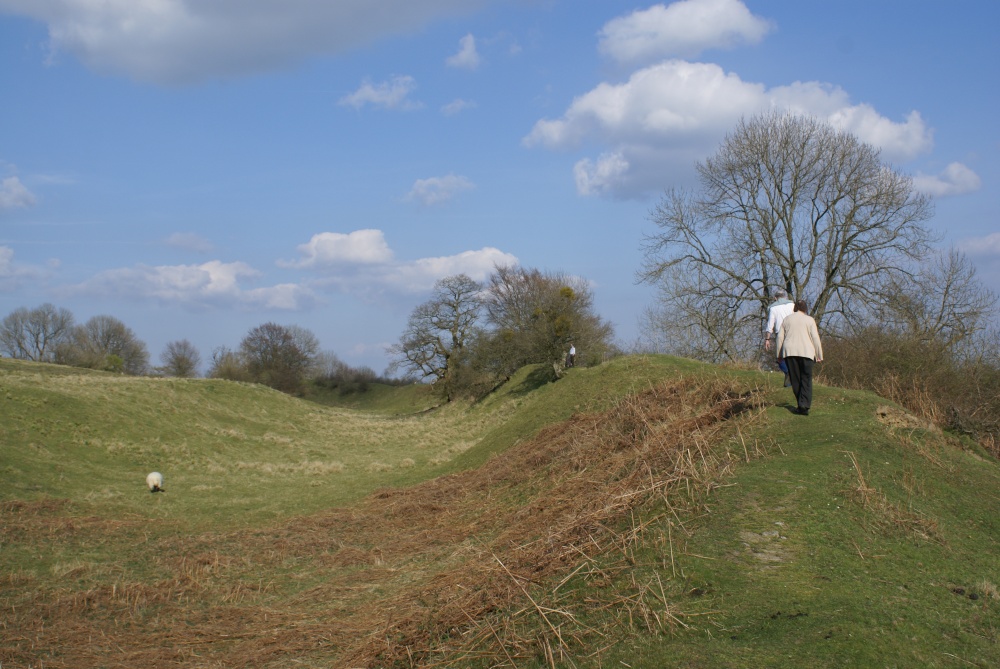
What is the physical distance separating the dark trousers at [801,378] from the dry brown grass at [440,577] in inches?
25.8

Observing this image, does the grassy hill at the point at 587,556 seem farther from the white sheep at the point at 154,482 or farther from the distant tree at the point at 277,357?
the distant tree at the point at 277,357

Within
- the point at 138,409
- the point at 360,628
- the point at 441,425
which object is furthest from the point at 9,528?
the point at 441,425

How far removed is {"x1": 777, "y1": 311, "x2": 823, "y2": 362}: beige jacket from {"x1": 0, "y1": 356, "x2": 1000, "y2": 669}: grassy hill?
93 cm

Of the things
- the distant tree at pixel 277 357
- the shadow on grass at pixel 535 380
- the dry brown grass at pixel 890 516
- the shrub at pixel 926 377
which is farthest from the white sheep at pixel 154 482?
the distant tree at pixel 277 357

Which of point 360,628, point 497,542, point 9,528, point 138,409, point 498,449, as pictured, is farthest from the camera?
point 138,409

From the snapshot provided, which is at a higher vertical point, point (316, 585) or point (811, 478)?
point (811, 478)

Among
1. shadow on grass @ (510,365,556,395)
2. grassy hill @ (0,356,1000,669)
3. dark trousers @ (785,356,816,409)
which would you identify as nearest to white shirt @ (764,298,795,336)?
grassy hill @ (0,356,1000,669)

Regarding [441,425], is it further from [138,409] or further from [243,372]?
[243,372]

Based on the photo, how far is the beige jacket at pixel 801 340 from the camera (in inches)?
376

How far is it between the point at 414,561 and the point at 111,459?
15.4 meters

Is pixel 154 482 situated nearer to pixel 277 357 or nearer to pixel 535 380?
pixel 535 380

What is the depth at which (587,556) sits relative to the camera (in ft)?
21.6

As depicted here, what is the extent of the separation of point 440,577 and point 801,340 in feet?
18.8

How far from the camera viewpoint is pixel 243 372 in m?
75.0
